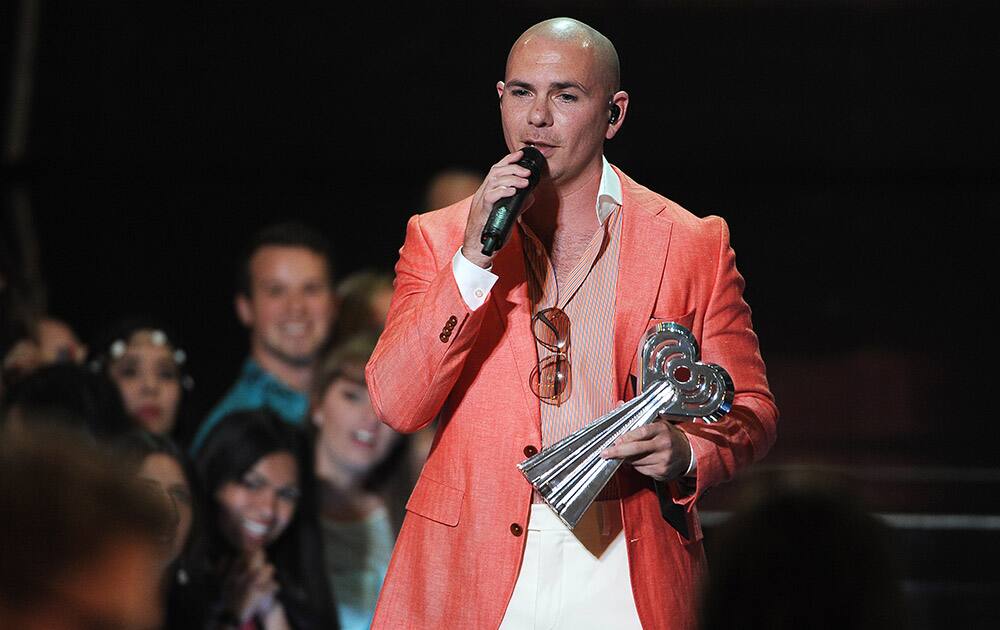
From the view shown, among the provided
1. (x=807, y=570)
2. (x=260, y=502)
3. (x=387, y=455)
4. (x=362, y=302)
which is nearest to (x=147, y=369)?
(x=260, y=502)

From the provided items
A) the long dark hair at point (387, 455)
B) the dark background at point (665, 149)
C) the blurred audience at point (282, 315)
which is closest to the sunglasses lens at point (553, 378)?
the long dark hair at point (387, 455)

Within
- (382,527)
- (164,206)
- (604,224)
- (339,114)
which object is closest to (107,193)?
(164,206)

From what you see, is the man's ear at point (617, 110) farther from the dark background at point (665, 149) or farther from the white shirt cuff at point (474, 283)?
the dark background at point (665, 149)

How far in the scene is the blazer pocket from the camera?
210cm

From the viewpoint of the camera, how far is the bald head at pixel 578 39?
7.09ft

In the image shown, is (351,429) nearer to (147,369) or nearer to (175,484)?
(175,484)

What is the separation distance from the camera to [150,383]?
4566 millimetres

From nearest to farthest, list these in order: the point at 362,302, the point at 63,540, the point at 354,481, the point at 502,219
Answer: the point at 63,540 < the point at 502,219 < the point at 354,481 < the point at 362,302

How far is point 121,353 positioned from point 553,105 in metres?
2.84

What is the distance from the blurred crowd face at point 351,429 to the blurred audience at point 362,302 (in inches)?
5.5

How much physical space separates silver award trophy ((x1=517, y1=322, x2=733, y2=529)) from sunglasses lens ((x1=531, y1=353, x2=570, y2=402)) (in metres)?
0.13

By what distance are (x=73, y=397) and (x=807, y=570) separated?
378 cm

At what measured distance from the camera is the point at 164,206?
16.0 feet

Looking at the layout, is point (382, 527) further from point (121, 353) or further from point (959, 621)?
point (959, 621)
